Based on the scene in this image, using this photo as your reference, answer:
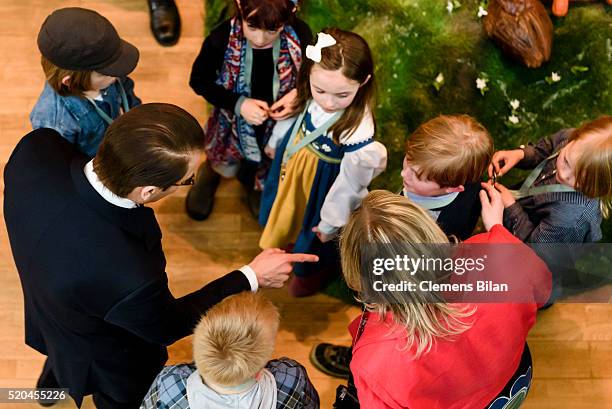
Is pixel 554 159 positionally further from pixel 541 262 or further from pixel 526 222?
→ pixel 541 262

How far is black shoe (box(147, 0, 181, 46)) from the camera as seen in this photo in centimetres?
331

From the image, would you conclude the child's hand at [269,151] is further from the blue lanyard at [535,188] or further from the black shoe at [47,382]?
the black shoe at [47,382]

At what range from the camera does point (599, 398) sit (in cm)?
262

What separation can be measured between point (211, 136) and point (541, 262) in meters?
1.39

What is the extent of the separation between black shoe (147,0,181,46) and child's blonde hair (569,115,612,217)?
6.87 feet

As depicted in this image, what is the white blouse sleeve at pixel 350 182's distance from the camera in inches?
81.8

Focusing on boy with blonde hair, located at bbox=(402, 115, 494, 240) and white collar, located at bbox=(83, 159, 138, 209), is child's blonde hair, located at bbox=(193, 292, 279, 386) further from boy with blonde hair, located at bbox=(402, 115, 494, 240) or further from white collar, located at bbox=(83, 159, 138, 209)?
boy with blonde hair, located at bbox=(402, 115, 494, 240)

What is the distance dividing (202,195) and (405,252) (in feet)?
5.14

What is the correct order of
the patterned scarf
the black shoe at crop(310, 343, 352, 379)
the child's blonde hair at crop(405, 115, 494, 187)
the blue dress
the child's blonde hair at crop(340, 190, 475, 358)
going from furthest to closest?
the black shoe at crop(310, 343, 352, 379), the patterned scarf, the blue dress, the child's blonde hair at crop(405, 115, 494, 187), the child's blonde hair at crop(340, 190, 475, 358)

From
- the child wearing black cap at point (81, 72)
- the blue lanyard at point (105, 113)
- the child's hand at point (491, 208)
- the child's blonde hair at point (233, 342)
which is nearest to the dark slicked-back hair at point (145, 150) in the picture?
the child's blonde hair at point (233, 342)

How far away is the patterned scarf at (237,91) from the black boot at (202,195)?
147 mm

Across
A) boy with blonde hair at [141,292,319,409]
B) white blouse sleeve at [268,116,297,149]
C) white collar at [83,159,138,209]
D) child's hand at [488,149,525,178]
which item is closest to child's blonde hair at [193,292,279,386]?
boy with blonde hair at [141,292,319,409]

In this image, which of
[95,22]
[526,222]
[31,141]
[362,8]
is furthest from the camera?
[362,8]

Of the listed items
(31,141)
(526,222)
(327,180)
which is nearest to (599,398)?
(526,222)
